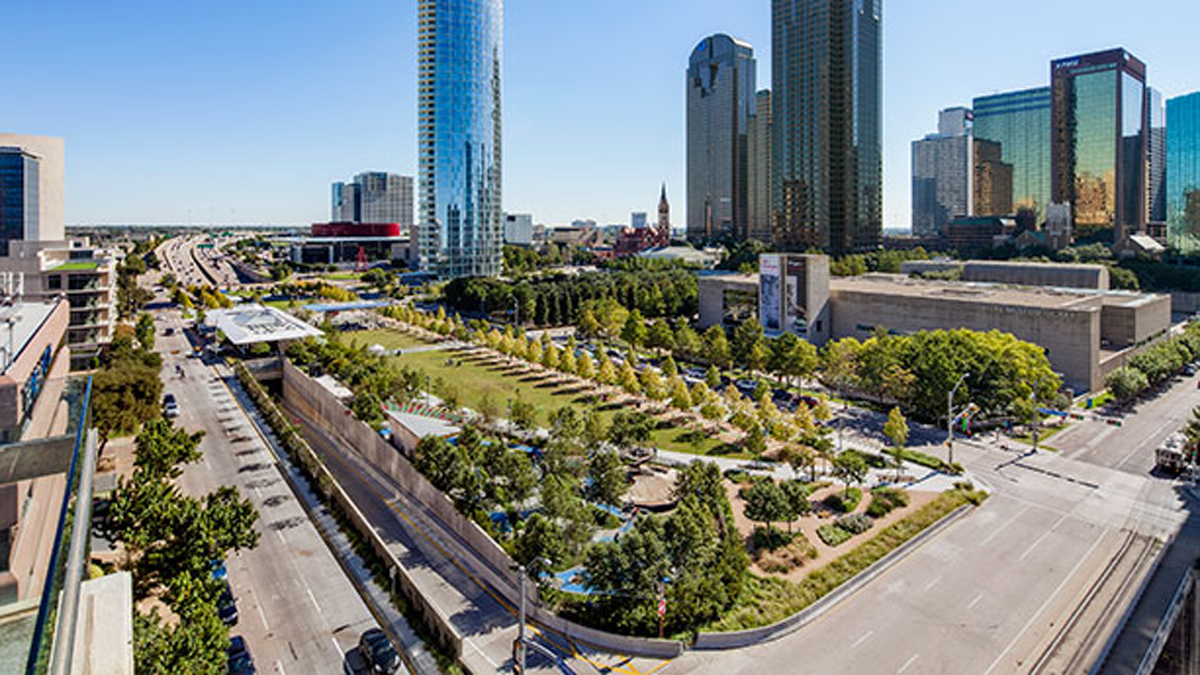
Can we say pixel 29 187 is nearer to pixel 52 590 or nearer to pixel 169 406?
pixel 169 406

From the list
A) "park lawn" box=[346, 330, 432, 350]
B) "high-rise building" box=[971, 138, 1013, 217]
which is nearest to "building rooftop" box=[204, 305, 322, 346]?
"park lawn" box=[346, 330, 432, 350]

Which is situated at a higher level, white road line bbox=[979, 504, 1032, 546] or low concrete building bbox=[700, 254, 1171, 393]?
low concrete building bbox=[700, 254, 1171, 393]

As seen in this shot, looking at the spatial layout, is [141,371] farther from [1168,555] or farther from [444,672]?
[1168,555]

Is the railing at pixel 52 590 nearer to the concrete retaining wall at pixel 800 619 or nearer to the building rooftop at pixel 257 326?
the concrete retaining wall at pixel 800 619

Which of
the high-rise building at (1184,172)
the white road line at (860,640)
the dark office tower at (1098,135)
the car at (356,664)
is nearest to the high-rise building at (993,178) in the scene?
the dark office tower at (1098,135)

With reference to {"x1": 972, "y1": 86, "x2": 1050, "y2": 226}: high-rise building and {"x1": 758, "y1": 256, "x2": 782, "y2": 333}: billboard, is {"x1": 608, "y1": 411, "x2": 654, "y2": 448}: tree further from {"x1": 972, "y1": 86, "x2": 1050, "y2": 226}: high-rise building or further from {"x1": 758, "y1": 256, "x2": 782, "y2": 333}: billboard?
{"x1": 972, "y1": 86, "x2": 1050, "y2": 226}: high-rise building

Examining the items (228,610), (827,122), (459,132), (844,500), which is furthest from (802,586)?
(827,122)

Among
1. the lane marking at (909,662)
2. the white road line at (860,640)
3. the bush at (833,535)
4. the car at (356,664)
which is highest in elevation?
the bush at (833,535)
